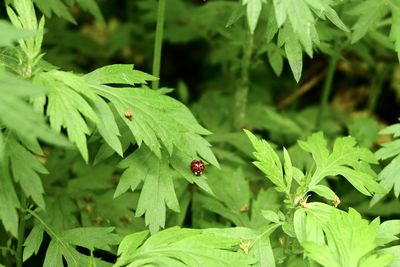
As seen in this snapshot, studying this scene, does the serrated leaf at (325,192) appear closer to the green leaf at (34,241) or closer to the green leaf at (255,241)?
the green leaf at (255,241)

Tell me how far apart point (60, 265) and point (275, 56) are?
154 centimetres

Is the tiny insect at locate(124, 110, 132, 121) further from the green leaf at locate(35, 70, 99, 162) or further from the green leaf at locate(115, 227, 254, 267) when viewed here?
the green leaf at locate(115, 227, 254, 267)

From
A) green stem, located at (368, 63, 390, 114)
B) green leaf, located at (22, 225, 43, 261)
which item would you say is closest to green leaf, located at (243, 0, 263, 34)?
green leaf, located at (22, 225, 43, 261)

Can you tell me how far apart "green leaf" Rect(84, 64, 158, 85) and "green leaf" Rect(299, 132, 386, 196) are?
742 mm

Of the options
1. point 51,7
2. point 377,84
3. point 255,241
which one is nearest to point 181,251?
point 255,241

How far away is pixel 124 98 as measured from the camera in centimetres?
221

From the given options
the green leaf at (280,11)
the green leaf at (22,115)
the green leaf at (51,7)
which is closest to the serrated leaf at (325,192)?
the green leaf at (280,11)

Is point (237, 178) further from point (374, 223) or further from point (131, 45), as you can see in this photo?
point (131, 45)

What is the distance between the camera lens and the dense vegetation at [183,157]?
2010mm

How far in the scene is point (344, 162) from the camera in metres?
2.48

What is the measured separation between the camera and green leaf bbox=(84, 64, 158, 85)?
220 cm

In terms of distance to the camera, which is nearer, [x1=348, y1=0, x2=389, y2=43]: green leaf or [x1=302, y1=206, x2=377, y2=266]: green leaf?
[x1=302, y1=206, x2=377, y2=266]: green leaf

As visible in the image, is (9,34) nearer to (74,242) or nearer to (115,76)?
(115,76)

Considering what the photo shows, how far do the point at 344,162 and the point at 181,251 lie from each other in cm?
80
